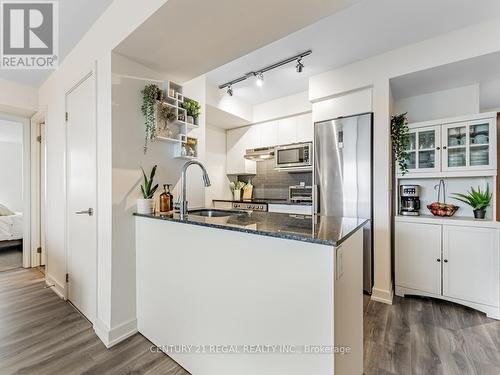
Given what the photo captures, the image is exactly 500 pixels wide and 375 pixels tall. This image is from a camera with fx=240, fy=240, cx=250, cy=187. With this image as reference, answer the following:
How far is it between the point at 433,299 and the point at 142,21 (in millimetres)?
3678

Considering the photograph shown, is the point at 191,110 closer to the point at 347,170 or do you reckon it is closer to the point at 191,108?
the point at 191,108

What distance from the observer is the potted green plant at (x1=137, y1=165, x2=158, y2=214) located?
1.90m

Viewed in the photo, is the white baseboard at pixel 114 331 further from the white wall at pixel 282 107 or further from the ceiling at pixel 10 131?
the ceiling at pixel 10 131

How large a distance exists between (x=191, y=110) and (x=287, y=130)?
80.4 inches

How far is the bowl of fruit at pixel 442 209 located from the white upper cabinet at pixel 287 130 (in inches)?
79.9

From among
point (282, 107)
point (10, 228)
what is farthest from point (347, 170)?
point (10, 228)

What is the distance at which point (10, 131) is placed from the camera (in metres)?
5.14

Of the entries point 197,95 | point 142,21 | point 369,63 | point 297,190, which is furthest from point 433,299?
point 142,21

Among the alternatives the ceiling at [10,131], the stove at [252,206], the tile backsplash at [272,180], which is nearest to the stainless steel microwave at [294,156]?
the tile backsplash at [272,180]

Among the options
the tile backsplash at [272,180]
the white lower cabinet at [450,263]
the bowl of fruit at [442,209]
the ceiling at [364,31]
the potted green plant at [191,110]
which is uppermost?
the ceiling at [364,31]

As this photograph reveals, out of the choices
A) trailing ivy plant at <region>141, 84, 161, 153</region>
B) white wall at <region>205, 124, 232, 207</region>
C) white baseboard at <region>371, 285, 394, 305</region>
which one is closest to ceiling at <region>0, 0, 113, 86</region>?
trailing ivy plant at <region>141, 84, 161, 153</region>

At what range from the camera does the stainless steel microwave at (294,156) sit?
363 centimetres

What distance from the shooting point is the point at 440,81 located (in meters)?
2.64

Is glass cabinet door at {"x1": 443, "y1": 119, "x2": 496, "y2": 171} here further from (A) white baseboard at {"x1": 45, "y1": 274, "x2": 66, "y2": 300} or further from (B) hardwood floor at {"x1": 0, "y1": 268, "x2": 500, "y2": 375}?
(A) white baseboard at {"x1": 45, "y1": 274, "x2": 66, "y2": 300}
